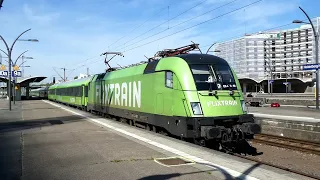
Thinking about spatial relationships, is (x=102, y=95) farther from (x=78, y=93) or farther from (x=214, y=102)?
(x=214, y=102)

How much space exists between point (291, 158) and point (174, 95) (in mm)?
4690

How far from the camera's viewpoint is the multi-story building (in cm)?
11381

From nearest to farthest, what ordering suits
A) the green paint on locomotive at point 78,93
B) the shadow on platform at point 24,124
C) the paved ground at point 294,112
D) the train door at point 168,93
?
the train door at point 168,93
the shadow on platform at point 24,124
the paved ground at point 294,112
the green paint on locomotive at point 78,93

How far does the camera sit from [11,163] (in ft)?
26.0

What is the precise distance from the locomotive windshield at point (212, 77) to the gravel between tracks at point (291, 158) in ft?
9.45

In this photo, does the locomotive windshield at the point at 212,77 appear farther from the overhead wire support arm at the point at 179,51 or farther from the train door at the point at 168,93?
the overhead wire support arm at the point at 179,51

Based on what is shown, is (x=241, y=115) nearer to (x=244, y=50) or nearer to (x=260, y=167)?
(x=260, y=167)

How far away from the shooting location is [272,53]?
12144cm

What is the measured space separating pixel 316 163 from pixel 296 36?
4687 inches

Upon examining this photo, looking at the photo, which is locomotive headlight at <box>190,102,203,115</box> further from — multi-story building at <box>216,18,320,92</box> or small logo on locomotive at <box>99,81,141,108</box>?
multi-story building at <box>216,18,320,92</box>

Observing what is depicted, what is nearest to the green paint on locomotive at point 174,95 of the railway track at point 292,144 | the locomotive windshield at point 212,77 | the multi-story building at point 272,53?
the locomotive windshield at point 212,77

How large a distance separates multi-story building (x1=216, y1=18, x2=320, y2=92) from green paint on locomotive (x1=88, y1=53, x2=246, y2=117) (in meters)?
98.7

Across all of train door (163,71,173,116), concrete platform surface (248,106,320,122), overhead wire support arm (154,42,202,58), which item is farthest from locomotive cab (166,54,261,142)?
concrete platform surface (248,106,320,122)

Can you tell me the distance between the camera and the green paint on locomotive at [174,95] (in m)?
10.4
